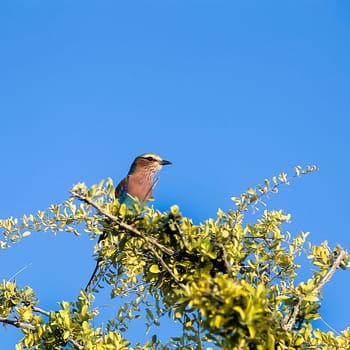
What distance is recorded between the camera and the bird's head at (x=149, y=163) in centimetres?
659

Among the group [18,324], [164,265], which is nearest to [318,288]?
[164,265]

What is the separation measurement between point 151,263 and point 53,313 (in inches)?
28.9

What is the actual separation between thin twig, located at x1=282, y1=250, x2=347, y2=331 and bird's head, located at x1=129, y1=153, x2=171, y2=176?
3.17m

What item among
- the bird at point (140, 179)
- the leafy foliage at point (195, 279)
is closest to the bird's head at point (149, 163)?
the bird at point (140, 179)

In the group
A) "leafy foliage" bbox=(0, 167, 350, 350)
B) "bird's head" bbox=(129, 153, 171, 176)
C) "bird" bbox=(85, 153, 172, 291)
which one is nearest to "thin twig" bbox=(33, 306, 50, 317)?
"leafy foliage" bbox=(0, 167, 350, 350)

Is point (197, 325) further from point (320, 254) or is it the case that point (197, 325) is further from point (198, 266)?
point (320, 254)

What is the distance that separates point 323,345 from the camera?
367 cm

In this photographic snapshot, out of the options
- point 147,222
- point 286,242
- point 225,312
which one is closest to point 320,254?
point 286,242

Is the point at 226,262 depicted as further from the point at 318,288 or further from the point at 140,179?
the point at 140,179

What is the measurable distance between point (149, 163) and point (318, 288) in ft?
11.4

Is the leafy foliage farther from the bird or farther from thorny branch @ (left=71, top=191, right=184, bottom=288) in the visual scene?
the bird

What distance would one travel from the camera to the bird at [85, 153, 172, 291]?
5914mm

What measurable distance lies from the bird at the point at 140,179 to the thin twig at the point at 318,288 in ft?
7.22

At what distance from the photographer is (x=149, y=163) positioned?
6668mm
